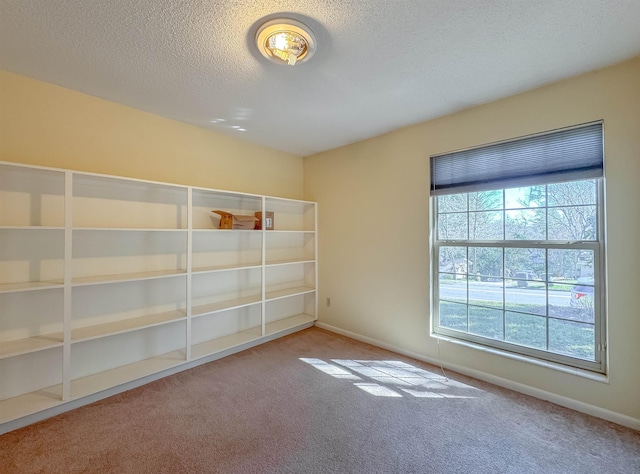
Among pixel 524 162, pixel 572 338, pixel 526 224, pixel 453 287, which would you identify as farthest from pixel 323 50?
pixel 572 338

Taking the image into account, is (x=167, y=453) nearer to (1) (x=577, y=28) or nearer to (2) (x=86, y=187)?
(2) (x=86, y=187)

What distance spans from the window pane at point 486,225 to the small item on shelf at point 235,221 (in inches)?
89.8

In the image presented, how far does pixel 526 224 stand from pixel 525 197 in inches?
9.0

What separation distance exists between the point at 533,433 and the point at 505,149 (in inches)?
84.1

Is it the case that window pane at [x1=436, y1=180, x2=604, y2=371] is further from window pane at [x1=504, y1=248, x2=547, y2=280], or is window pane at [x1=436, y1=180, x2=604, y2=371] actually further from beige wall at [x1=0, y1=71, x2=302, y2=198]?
beige wall at [x1=0, y1=71, x2=302, y2=198]

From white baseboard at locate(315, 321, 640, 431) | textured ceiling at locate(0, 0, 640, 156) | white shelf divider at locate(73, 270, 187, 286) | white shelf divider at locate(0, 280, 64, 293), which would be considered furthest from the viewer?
white shelf divider at locate(73, 270, 187, 286)

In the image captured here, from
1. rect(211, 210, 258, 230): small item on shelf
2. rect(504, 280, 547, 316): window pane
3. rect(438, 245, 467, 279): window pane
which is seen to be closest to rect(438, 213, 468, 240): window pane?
rect(438, 245, 467, 279): window pane

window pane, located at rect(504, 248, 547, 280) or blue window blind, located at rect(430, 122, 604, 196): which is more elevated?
blue window blind, located at rect(430, 122, 604, 196)

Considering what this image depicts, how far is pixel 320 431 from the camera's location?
1.81 m

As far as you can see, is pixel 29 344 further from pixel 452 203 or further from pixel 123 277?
pixel 452 203

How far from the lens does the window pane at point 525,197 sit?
7.29ft

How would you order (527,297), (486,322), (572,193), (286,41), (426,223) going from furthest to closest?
1. (426,223)
2. (486,322)
3. (527,297)
4. (572,193)
5. (286,41)

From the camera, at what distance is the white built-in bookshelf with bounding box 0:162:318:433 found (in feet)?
6.34

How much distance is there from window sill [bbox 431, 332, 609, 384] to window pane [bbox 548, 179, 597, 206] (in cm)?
126
